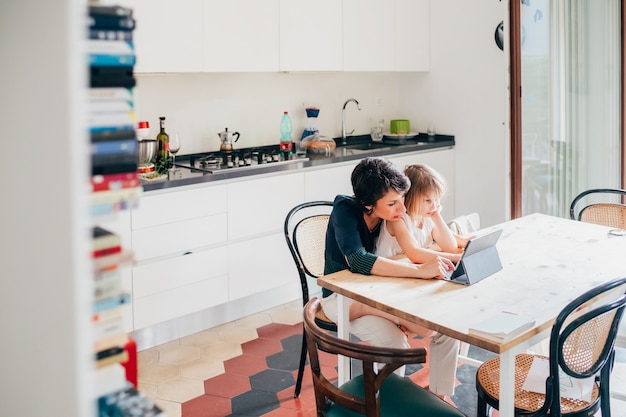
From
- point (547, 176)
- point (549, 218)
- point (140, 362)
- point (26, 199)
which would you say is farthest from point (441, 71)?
point (26, 199)

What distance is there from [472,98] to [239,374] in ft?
9.15

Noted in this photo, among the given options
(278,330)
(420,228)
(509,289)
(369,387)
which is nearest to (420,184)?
(420,228)

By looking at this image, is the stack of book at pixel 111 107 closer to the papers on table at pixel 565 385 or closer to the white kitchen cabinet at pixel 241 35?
the papers on table at pixel 565 385

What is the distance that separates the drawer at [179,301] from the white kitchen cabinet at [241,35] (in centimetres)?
125

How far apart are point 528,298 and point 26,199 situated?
5.97 feet

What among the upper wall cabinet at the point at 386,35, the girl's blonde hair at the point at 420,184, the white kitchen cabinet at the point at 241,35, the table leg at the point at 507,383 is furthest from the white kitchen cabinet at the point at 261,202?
the table leg at the point at 507,383

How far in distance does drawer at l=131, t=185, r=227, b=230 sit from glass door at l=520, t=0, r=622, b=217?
7.57 feet

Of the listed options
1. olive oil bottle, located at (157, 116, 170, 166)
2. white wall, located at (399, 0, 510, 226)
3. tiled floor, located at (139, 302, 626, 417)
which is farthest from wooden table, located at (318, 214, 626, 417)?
white wall, located at (399, 0, 510, 226)

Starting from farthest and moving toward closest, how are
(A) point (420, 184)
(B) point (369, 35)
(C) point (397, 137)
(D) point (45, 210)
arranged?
(C) point (397, 137), (B) point (369, 35), (A) point (420, 184), (D) point (45, 210)

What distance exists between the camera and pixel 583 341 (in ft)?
6.94

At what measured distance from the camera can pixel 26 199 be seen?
977 mm

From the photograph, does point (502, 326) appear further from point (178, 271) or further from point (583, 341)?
point (178, 271)

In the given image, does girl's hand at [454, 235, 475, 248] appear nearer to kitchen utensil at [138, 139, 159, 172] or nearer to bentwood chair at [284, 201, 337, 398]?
bentwood chair at [284, 201, 337, 398]

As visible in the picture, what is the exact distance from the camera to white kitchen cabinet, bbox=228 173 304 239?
395cm
